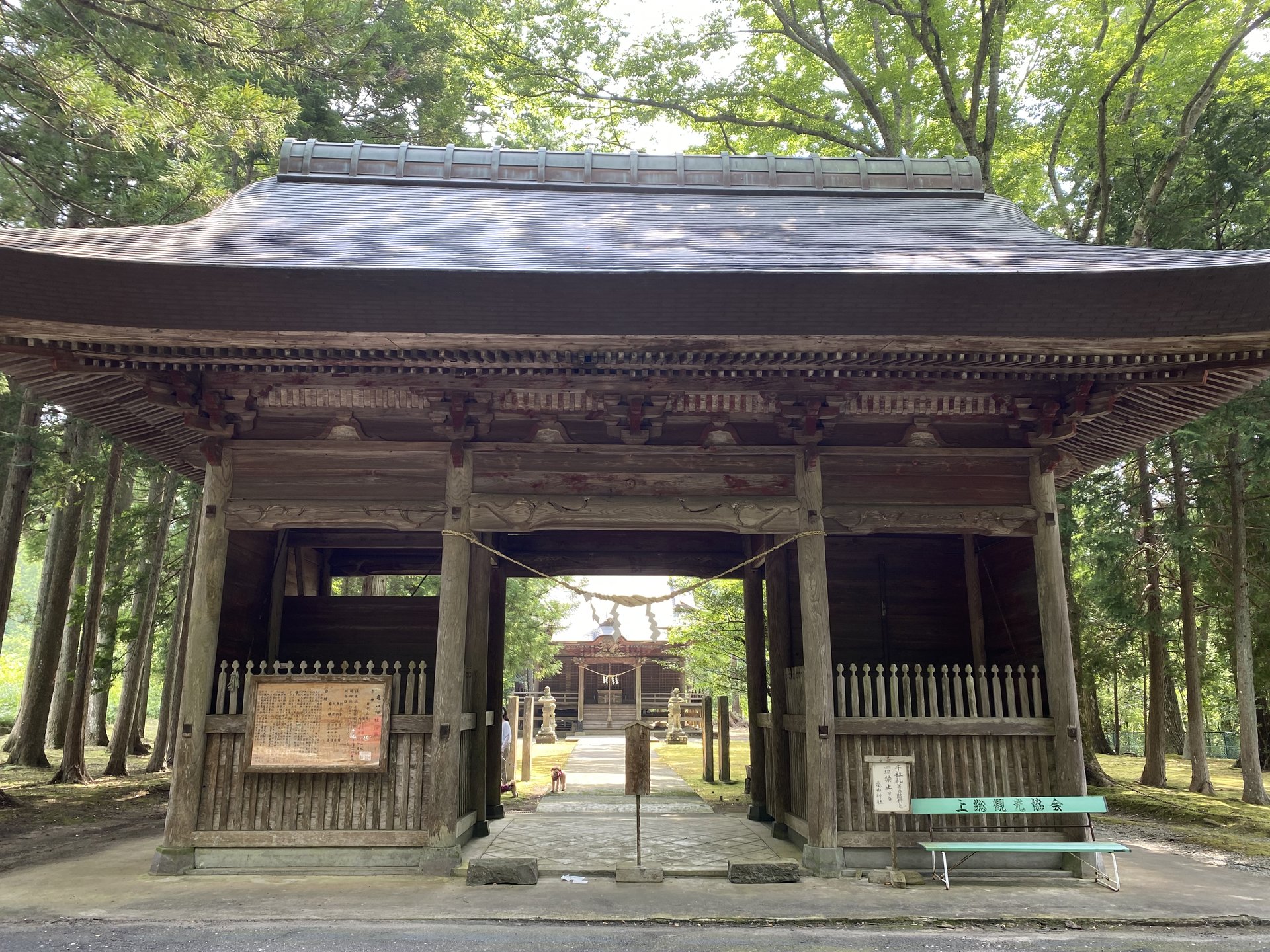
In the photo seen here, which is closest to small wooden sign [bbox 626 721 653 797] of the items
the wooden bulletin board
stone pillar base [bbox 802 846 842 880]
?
stone pillar base [bbox 802 846 842 880]

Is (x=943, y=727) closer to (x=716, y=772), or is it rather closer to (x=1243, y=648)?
(x=1243, y=648)

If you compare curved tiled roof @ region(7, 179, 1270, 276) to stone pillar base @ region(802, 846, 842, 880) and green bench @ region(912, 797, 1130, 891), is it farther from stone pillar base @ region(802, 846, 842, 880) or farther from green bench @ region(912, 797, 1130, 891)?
stone pillar base @ region(802, 846, 842, 880)

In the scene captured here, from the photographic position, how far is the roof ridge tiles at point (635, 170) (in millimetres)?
10414

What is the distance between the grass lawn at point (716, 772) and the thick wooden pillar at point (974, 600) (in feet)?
13.1

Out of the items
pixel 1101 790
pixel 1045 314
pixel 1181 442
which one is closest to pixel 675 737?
pixel 1101 790

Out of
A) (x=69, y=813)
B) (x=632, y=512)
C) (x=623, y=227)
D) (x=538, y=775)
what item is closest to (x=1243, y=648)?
(x=632, y=512)

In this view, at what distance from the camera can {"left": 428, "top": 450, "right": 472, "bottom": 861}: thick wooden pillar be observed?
6863 mm

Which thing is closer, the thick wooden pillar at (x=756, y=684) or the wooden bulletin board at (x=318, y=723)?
the wooden bulletin board at (x=318, y=723)

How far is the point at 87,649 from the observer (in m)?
13.6

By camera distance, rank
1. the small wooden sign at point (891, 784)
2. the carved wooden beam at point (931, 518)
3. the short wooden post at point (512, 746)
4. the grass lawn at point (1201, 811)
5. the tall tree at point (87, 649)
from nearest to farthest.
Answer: the small wooden sign at point (891, 784)
the carved wooden beam at point (931, 518)
the grass lawn at point (1201, 811)
the tall tree at point (87, 649)
the short wooden post at point (512, 746)

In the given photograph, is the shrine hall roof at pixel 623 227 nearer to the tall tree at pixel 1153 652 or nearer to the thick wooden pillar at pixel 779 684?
the thick wooden pillar at pixel 779 684

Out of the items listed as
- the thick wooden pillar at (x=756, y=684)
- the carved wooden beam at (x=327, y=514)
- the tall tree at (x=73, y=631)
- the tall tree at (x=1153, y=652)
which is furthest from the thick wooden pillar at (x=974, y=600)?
the tall tree at (x=73, y=631)

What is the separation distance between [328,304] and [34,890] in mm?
5167

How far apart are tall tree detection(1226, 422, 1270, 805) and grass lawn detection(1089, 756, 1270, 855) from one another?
41cm
